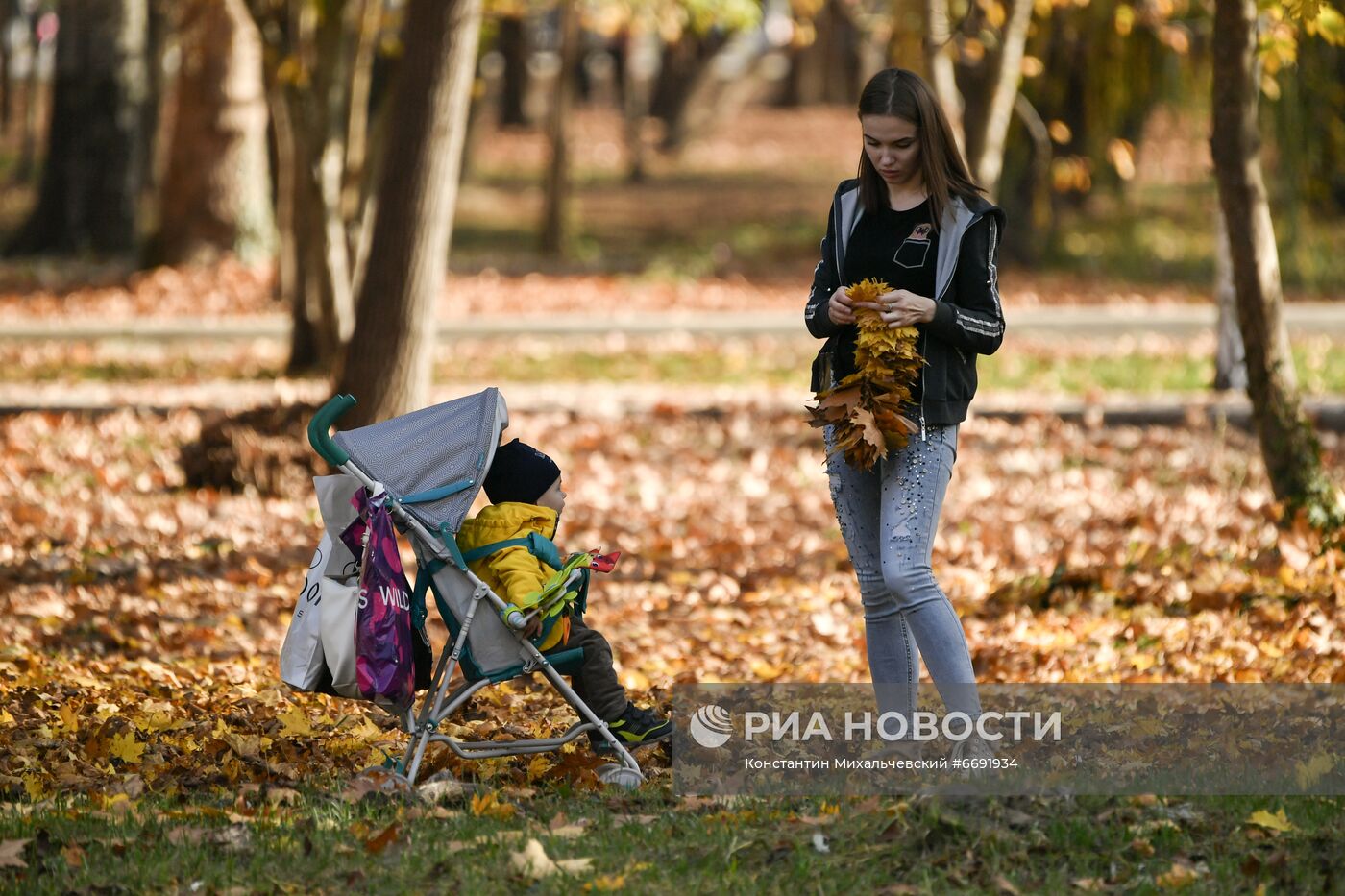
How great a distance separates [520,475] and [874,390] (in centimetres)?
109

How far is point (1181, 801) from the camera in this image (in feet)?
15.0

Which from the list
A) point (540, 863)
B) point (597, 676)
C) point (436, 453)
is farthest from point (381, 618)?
point (540, 863)

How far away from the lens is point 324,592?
189 inches

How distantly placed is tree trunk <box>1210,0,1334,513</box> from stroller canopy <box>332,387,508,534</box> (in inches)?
174

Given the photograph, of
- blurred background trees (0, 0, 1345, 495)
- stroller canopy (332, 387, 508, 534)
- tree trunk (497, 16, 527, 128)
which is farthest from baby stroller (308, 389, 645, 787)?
tree trunk (497, 16, 527, 128)

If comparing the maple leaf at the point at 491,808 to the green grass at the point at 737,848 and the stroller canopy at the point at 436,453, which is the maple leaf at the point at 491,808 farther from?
the stroller canopy at the point at 436,453

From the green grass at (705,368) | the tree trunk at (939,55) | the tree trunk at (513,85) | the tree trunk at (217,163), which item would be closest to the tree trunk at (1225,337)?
the green grass at (705,368)

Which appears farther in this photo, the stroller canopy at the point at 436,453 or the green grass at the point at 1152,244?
the green grass at the point at 1152,244

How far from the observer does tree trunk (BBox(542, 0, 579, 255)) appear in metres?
22.8

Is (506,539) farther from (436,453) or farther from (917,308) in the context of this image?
(917,308)

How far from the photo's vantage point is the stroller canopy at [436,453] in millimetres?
4773

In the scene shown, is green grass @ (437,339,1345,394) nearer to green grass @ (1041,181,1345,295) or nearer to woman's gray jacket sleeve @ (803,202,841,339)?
green grass @ (1041,181,1345,295)

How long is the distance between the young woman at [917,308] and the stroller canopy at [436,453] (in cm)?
100

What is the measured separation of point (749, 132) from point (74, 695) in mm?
32480
